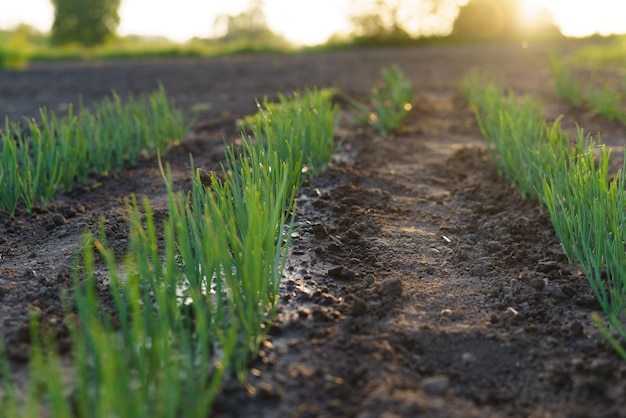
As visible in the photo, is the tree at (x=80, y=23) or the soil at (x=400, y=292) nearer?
the soil at (x=400, y=292)

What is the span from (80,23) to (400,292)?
73.5 ft

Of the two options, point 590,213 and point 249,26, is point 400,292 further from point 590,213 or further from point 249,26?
point 249,26

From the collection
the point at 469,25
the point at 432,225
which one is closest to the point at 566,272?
the point at 432,225

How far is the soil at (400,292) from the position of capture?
140cm

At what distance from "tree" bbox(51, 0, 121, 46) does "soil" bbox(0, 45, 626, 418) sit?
65.3ft

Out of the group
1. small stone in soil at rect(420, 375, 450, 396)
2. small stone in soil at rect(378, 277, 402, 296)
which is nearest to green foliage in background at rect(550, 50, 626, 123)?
small stone in soil at rect(378, 277, 402, 296)

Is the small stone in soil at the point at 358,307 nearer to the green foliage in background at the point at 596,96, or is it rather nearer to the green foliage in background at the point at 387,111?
the green foliage in background at the point at 387,111

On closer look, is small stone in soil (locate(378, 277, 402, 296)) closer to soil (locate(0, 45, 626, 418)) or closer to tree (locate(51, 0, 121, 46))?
soil (locate(0, 45, 626, 418))

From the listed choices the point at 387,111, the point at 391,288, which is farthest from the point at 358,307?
the point at 387,111

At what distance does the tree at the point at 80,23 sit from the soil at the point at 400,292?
19.9 metres

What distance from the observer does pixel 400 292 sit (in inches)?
74.1

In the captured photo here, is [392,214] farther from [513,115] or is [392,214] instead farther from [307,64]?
[307,64]

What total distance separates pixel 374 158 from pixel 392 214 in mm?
968

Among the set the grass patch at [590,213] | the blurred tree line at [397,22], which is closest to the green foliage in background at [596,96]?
the grass patch at [590,213]
